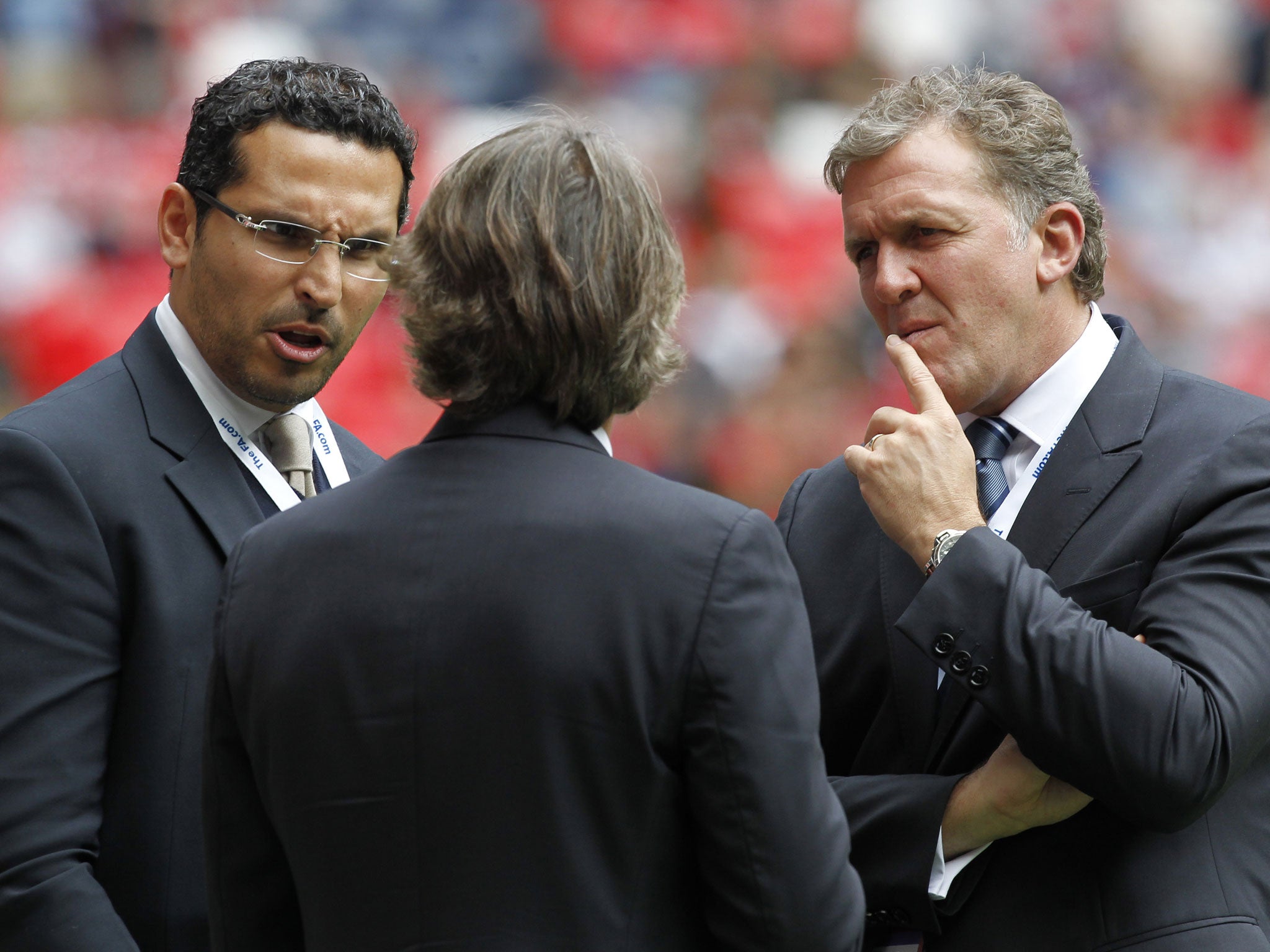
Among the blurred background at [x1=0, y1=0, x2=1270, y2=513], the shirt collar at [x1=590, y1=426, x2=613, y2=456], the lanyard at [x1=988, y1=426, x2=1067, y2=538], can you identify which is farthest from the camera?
the blurred background at [x1=0, y1=0, x2=1270, y2=513]

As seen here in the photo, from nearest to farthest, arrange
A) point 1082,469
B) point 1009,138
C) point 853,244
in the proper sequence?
point 1082,469 → point 1009,138 → point 853,244

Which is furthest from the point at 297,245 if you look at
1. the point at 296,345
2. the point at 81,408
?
the point at 81,408

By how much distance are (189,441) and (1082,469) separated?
1.40m

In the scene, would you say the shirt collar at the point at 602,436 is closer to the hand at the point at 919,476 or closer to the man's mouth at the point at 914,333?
the hand at the point at 919,476

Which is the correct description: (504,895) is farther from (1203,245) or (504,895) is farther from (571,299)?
(1203,245)

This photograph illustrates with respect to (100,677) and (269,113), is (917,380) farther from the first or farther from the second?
(100,677)

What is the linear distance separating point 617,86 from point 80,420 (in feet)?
22.2

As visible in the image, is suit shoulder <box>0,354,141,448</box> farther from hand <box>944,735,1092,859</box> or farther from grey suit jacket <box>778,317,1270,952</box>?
hand <box>944,735,1092,859</box>

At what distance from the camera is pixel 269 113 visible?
2414 mm

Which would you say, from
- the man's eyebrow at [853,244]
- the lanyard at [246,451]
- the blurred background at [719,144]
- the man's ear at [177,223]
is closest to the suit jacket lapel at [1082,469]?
the man's eyebrow at [853,244]

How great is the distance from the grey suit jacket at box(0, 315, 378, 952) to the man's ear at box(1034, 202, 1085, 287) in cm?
143

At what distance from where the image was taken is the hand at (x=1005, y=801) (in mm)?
2027

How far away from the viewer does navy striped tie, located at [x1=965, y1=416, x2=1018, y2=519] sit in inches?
94.4

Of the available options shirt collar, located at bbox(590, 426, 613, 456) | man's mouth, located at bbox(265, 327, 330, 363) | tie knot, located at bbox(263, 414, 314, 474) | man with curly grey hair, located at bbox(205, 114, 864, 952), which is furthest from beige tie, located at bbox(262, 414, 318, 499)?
shirt collar, located at bbox(590, 426, 613, 456)
